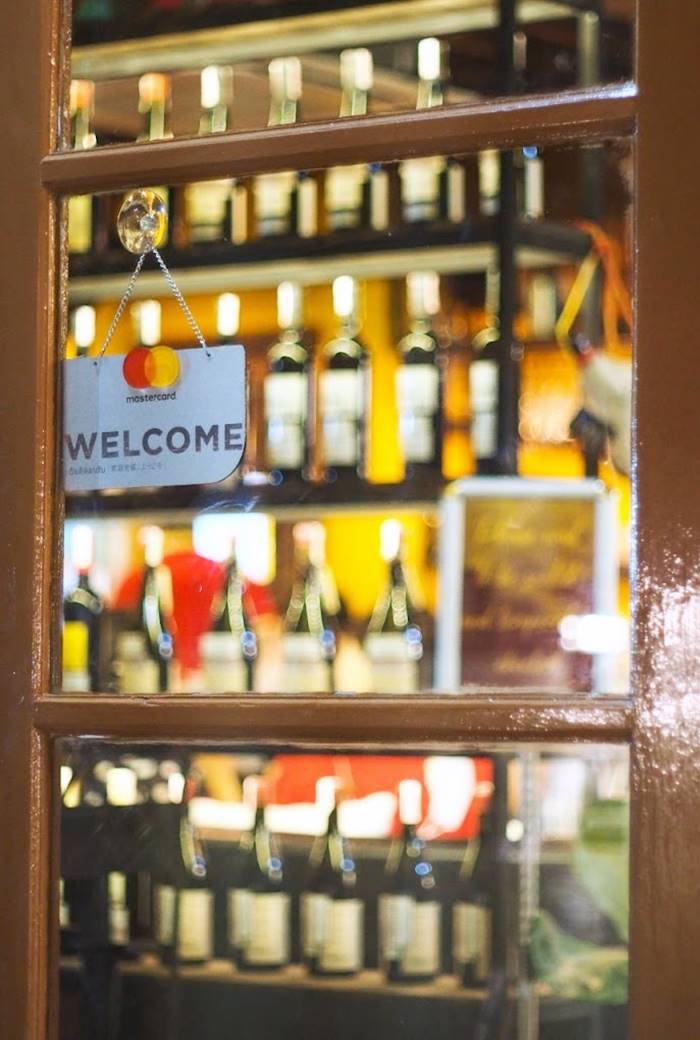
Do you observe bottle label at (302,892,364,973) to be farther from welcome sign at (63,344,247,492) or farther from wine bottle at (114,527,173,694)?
welcome sign at (63,344,247,492)

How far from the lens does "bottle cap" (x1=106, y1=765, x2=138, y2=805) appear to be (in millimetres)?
1046

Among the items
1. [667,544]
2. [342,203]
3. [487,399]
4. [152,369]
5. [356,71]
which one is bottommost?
[667,544]

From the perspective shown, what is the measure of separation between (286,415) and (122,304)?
4.80 ft

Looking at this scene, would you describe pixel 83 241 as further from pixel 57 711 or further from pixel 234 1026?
pixel 234 1026

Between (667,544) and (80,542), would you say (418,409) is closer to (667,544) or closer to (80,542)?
(80,542)

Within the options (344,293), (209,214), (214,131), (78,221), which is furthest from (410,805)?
(214,131)

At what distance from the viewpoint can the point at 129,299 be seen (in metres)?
1.14

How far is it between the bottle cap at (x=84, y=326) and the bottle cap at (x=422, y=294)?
1369mm

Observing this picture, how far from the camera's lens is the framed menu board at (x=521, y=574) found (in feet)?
7.20

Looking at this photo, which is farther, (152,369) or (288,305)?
(288,305)

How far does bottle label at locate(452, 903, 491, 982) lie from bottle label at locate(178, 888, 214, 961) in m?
0.39

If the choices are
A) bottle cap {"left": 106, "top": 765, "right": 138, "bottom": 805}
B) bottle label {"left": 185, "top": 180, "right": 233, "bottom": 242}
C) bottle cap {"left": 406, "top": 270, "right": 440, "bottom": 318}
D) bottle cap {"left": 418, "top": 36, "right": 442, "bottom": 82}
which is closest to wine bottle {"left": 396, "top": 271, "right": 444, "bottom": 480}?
bottle cap {"left": 406, "top": 270, "right": 440, "bottom": 318}

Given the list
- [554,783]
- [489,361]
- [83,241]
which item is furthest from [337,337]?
[83,241]

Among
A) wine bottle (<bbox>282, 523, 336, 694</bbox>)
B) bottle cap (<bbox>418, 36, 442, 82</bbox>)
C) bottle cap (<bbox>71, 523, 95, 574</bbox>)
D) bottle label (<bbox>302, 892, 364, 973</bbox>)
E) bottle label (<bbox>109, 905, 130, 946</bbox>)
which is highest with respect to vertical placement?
bottle cap (<bbox>418, 36, 442, 82</bbox>)
